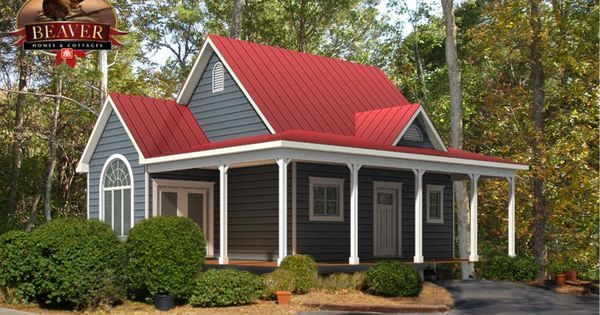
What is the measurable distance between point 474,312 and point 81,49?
1802 centimetres

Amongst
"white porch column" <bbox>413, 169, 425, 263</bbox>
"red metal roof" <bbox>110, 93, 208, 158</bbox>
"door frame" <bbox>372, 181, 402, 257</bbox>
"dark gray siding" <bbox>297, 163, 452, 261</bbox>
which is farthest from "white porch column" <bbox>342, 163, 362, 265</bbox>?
"red metal roof" <bbox>110, 93, 208, 158</bbox>

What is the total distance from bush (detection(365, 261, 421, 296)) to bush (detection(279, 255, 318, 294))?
149cm

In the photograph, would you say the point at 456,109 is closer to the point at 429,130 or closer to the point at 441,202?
the point at 441,202

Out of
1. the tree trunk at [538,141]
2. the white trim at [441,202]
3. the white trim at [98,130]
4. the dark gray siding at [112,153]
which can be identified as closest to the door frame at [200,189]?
the dark gray siding at [112,153]

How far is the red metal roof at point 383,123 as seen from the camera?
26.3 meters

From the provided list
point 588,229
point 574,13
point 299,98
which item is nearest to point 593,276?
point 588,229

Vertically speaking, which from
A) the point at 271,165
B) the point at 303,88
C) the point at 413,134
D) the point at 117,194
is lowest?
the point at 117,194

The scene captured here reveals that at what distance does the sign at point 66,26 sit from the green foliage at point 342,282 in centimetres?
1284

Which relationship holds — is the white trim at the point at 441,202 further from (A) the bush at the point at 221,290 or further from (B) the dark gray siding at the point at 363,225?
(A) the bush at the point at 221,290

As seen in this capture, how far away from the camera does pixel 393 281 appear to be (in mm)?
21234

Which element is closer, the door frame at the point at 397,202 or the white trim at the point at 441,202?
the door frame at the point at 397,202

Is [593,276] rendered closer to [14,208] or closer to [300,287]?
[300,287]

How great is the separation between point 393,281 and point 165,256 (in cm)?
576

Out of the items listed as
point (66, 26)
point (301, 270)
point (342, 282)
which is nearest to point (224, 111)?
point (66, 26)
